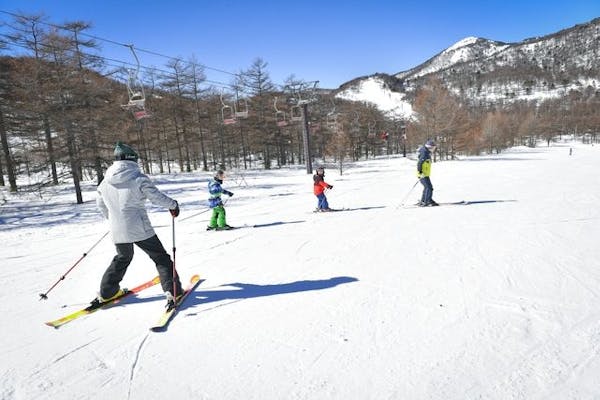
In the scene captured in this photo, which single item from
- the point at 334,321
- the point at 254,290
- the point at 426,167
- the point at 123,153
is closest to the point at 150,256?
the point at 123,153

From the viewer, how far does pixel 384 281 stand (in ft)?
14.9

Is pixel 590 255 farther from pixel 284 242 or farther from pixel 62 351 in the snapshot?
pixel 62 351

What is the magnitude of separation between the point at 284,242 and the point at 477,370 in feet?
15.0

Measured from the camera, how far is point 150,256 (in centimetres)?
400

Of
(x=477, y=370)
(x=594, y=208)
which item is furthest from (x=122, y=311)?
(x=594, y=208)

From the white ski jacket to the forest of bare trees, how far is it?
27.3ft

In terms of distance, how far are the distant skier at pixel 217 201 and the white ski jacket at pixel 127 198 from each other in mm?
4243

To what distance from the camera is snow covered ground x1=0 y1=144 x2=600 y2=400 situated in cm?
264

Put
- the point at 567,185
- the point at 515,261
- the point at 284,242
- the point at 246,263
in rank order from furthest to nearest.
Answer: the point at 567,185, the point at 284,242, the point at 246,263, the point at 515,261

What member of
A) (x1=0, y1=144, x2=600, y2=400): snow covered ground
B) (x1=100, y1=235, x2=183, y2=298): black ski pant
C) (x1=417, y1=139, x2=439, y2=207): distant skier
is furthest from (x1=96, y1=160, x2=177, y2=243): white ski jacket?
(x1=417, y1=139, x2=439, y2=207): distant skier

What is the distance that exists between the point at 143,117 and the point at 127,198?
32.9ft

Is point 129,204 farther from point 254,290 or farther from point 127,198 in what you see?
point 254,290

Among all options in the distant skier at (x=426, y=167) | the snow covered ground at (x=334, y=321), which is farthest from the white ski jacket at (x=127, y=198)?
the distant skier at (x=426, y=167)

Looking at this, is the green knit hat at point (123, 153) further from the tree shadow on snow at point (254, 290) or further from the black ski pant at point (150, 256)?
the tree shadow on snow at point (254, 290)
